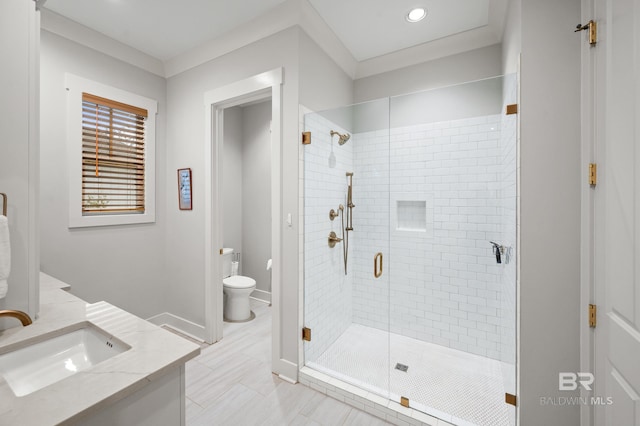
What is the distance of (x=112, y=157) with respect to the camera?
2545 mm

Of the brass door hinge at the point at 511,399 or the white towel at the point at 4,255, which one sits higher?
the white towel at the point at 4,255

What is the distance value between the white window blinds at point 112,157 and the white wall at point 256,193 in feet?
4.63

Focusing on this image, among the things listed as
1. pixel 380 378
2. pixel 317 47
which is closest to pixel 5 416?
pixel 380 378

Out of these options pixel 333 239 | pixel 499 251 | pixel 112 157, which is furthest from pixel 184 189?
pixel 499 251

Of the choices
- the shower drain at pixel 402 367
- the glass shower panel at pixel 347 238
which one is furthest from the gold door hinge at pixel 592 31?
the shower drain at pixel 402 367

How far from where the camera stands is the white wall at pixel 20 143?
1.07 m

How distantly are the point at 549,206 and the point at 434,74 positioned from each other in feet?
5.75

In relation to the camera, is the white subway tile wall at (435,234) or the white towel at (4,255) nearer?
the white towel at (4,255)

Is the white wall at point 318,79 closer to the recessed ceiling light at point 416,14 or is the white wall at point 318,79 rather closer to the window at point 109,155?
the recessed ceiling light at point 416,14

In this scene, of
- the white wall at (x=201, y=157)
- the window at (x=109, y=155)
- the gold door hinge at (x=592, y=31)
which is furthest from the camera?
the window at (x=109, y=155)

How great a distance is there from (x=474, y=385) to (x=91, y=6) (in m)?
3.92

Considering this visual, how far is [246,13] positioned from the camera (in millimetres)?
2092

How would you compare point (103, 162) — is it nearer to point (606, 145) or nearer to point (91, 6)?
point (91, 6)

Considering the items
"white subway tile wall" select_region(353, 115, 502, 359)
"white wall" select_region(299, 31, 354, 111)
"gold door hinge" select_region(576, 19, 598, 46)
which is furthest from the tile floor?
"gold door hinge" select_region(576, 19, 598, 46)
